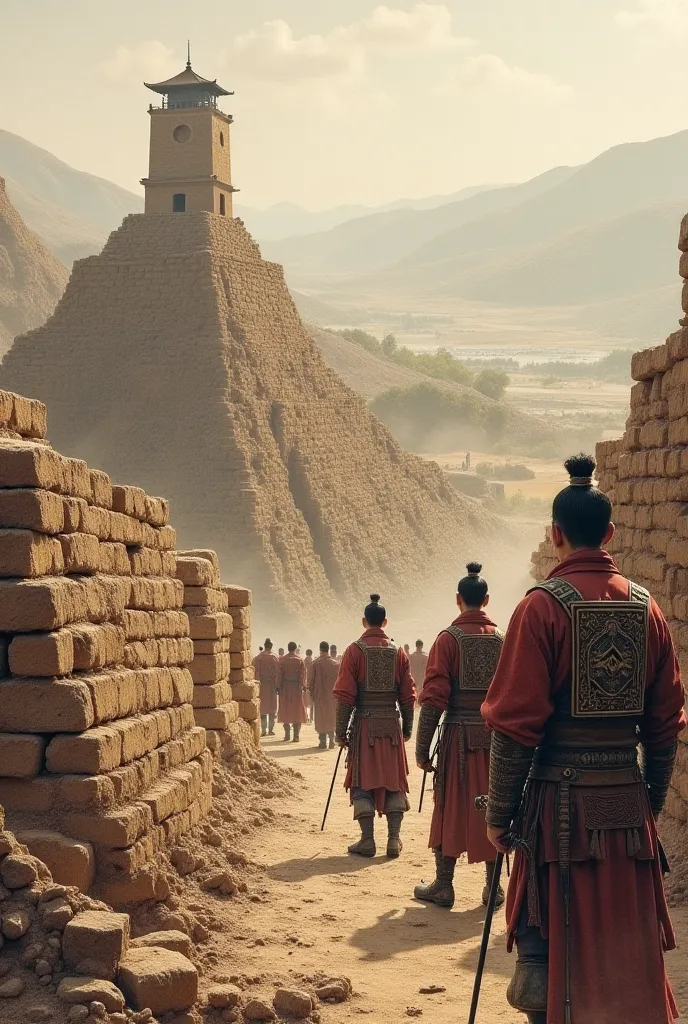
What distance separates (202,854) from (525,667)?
11.8ft

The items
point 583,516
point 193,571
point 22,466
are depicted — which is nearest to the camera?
point 583,516

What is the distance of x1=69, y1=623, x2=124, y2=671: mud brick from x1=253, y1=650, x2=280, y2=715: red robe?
36.5ft

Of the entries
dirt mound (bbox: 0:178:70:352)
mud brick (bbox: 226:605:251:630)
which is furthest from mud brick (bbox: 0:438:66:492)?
dirt mound (bbox: 0:178:70:352)

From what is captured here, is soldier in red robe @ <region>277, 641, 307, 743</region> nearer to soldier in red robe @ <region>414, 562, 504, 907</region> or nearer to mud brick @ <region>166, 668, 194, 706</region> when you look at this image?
mud brick @ <region>166, 668, 194, 706</region>

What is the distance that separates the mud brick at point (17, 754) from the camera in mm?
6117

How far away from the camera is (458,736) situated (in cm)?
779

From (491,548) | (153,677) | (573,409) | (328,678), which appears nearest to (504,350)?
(573,409)

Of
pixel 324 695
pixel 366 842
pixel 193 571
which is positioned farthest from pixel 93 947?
pixel 324 695

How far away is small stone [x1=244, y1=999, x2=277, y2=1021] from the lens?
17.9ft

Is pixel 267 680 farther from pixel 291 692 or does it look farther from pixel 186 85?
pixel 186 85

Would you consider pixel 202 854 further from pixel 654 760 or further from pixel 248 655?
pixel 248 655

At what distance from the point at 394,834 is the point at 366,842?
19 cm

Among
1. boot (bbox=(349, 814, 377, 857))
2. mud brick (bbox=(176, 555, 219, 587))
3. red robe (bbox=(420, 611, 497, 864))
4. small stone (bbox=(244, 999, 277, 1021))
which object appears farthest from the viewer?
mud brick (bbox=(176, 555, 219, 587))

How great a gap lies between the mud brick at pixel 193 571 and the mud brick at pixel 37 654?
12.3 ft
